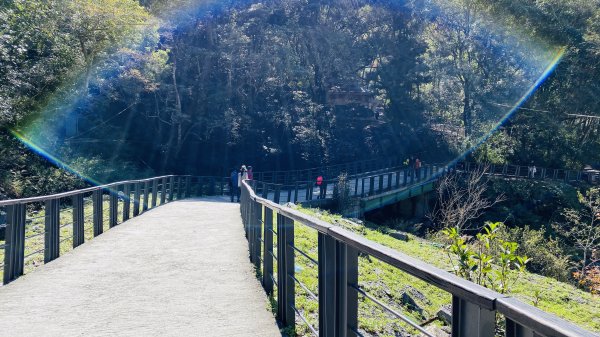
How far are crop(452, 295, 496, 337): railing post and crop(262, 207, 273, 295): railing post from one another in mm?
4144

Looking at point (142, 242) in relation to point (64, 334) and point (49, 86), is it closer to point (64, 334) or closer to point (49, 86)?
point (64, 334)

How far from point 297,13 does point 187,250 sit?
36343mm

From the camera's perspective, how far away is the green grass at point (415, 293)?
7660 millimetres

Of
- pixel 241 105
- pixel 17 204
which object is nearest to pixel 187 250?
pixel 17 204

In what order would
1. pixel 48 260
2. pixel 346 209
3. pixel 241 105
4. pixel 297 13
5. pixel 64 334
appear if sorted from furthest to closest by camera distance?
pixel 297 13, pixel 241 105, pixel 346 209, pixel 48 260, pixel 64 334

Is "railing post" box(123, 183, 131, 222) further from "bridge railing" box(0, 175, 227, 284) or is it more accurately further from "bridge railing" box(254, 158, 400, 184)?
"bridge railing" box(254, 158, 400, 184)

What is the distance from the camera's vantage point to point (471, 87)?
43.4 meters

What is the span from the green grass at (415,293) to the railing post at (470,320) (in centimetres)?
325

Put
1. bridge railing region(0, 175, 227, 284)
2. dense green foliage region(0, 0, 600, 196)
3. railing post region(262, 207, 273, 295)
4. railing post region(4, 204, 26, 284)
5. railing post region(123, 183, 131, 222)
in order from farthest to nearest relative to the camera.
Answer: dense green foliage region(0, 0, 600, 196), railing post region(123, 183, 131, 222), bridge railing region(0, 175, 227, 284), railing post region(4, 204, 26, 284), railing post region(262, 207, 273, 295)

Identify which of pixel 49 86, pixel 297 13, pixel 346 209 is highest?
pixel 297 13

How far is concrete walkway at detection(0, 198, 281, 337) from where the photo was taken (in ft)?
17.1

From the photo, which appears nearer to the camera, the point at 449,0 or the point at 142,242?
the point at 142,242

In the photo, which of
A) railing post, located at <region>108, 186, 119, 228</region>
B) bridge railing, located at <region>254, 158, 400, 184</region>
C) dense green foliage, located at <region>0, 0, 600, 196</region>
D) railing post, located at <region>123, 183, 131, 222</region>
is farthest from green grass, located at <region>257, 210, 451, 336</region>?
bridge railing, located at <region>254, 158, 400, 184</region>

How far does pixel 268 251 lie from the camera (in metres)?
6.21
